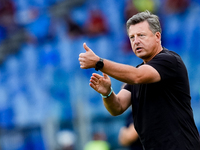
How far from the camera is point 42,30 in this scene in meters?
11.0

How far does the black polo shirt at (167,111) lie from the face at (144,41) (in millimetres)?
108

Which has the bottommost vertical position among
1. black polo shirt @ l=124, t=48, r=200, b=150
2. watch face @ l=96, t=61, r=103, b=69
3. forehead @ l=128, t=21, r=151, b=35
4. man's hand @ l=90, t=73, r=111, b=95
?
black polo shirt @ l=124, t=48, r=200, b=150

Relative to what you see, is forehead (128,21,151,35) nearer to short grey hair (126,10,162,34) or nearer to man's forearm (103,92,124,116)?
short grey hair (126,10,162,34)

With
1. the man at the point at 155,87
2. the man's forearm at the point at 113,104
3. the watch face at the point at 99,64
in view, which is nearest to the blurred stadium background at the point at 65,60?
the man's forearm at the point at 113,104

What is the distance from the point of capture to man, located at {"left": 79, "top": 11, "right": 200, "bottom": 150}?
3.08 meters

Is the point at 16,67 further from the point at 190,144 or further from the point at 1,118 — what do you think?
the point at 190,144

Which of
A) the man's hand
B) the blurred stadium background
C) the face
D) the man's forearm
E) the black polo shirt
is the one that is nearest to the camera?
the black polo shirt

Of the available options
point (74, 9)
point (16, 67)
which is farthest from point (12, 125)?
point (74, 9)

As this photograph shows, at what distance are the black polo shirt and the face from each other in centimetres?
11

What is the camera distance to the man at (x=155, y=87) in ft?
10.1

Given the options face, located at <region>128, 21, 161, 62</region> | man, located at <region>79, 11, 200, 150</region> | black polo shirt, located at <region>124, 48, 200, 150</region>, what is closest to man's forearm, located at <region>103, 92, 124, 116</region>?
man, located at <region>79, 11, 200, 150</region>

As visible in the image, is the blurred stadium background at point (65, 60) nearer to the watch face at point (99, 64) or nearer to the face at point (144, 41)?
the face at point (144, 41)

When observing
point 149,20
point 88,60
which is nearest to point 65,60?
point 149,20

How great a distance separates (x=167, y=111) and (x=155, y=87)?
23cm
